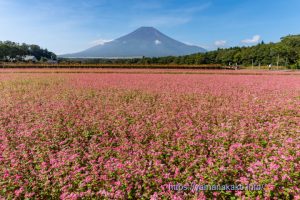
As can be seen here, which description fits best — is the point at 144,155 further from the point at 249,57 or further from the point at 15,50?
the point at 15,50

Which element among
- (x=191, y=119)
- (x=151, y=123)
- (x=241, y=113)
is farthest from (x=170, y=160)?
(x=241, y=113)

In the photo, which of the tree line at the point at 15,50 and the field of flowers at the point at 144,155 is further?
the tree line at the point at 15,50

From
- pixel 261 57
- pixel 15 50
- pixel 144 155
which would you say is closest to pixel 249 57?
pixel 261 57

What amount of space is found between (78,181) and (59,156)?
3.83 ft

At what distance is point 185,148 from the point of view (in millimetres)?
4656

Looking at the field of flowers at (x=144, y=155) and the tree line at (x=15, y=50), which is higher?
the tree line at (x=15, y=50)

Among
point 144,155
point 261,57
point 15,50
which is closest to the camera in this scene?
point 144,155

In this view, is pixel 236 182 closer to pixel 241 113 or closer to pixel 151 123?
pixel 151 123

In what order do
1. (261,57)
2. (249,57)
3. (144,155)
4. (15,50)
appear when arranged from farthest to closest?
(15,50), (249,57), (261,57), (144,155)

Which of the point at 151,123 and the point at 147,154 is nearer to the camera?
the point at 147,154

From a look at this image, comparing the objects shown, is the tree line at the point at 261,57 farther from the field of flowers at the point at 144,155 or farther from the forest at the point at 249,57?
the field of flowers at the point at 144,155

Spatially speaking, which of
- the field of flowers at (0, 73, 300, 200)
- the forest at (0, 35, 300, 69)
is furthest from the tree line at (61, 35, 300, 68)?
the field of flowers at (0, 73, 300, 200)

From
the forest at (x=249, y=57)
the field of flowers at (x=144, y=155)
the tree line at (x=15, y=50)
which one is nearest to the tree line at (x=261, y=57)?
the forest at (x=249, y=57)

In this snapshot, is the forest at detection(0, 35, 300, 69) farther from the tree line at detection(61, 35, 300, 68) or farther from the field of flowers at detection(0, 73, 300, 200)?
the field of flowers at detection(0, 73, 300, 200)
